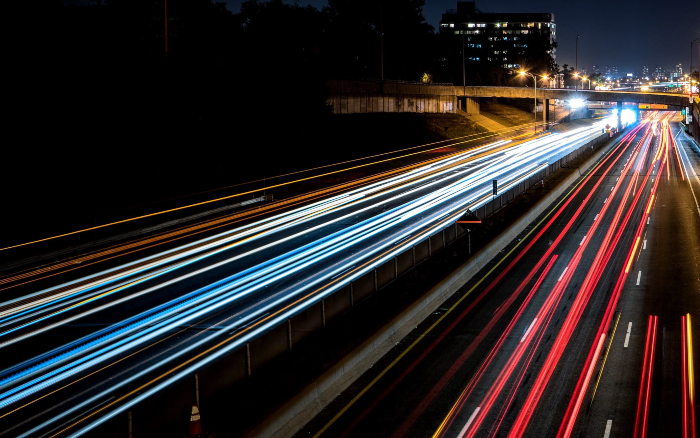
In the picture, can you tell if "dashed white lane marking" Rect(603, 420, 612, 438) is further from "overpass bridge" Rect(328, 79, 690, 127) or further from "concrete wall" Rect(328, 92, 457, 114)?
"overpass bridge" Rect(328, 79, 690, 127)

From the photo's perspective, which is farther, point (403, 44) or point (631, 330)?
point (403, 44)

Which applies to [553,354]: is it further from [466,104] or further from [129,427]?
[466,104]

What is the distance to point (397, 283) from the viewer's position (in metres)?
20.9

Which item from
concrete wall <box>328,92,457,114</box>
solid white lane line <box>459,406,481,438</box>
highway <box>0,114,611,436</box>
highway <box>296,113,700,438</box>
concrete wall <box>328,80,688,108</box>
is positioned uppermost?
concrete wall <box>328,80,688,108</box>

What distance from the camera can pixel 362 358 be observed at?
592 inches

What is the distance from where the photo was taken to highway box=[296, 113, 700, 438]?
12.2m

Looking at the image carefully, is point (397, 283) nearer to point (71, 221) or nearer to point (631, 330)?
point (631, 330)

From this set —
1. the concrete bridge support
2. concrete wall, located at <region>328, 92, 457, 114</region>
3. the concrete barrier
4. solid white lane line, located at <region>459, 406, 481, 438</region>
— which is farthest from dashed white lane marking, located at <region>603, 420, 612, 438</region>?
the concrete bridge support

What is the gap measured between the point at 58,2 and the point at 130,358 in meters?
36.9

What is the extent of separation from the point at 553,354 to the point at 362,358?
461 cm

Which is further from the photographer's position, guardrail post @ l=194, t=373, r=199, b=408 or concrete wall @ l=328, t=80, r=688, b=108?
concrete wall @ l=328, t=80, r=688, b=108

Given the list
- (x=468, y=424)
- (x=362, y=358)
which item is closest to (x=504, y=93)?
(x=362, y=358)

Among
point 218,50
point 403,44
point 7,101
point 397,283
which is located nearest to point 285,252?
point 397,283

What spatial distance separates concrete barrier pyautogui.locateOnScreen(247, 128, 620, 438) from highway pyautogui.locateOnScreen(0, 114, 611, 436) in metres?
2.61
